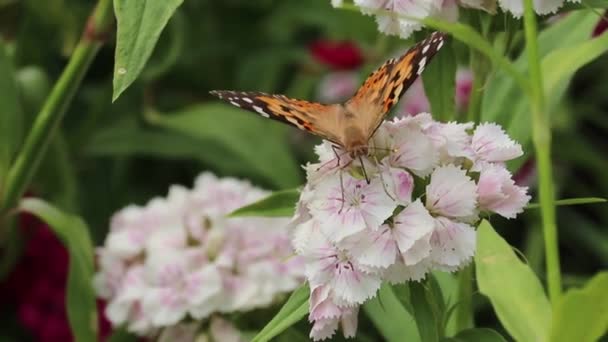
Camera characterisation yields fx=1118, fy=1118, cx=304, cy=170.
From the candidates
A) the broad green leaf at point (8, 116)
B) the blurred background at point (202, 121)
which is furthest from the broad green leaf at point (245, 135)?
the broad green leaf at point (8, 116)

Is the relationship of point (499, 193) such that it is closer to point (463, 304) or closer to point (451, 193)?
point (451, 193)

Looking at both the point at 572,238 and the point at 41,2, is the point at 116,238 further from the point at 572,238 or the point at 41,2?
the point at 572,238

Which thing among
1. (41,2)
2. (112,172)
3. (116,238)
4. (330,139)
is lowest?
(112,172)

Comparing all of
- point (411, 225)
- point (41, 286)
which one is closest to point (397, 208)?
point (411, 225)

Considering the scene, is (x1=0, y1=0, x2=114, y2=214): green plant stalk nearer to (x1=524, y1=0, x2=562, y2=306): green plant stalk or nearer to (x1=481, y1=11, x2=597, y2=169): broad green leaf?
(x1=481, y1=11, x2=597, y2=169): broad green leaf

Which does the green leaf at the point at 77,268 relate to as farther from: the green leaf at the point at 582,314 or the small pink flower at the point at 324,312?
the green leaf at the point at 582,314

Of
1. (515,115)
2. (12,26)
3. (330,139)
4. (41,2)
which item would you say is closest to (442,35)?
(330,139)

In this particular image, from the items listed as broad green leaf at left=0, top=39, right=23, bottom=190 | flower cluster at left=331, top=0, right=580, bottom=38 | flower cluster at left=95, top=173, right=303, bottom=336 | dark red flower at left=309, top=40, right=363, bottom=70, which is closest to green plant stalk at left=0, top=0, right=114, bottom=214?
broad green leaf at left=0, top=39, right=23, bottom=190
